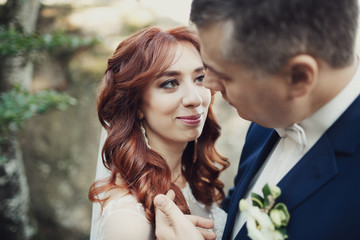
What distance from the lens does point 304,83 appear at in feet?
4.71

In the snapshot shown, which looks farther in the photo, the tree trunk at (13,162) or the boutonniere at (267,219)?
the tree trunk at (13,162)

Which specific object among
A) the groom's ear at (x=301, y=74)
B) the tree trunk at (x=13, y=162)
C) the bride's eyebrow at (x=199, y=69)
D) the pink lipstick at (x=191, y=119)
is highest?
the groom's ear at (x=301, y=74)

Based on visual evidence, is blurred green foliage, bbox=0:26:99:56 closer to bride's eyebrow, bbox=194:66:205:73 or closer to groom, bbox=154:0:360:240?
bride's eyebrow, bbox=194:66:205:73

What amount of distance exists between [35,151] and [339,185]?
4.84 meters

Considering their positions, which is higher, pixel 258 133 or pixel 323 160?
pixel 323 160

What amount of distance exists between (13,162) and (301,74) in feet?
11.9

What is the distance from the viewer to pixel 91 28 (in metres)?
5.41

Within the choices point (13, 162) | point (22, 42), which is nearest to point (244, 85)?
point (22, 42)

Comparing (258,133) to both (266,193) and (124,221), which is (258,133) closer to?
(266,193)

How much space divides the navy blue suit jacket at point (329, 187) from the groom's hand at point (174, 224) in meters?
0.54

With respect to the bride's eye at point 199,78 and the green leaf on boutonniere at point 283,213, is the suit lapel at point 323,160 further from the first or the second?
the bride's eye at point 199,78

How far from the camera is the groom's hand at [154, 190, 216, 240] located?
181 cm

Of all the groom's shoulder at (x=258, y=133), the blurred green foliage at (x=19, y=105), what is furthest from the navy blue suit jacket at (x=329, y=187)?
the blurred green foliage at (x=19, y=105)

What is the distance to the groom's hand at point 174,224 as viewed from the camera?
1.81 m
